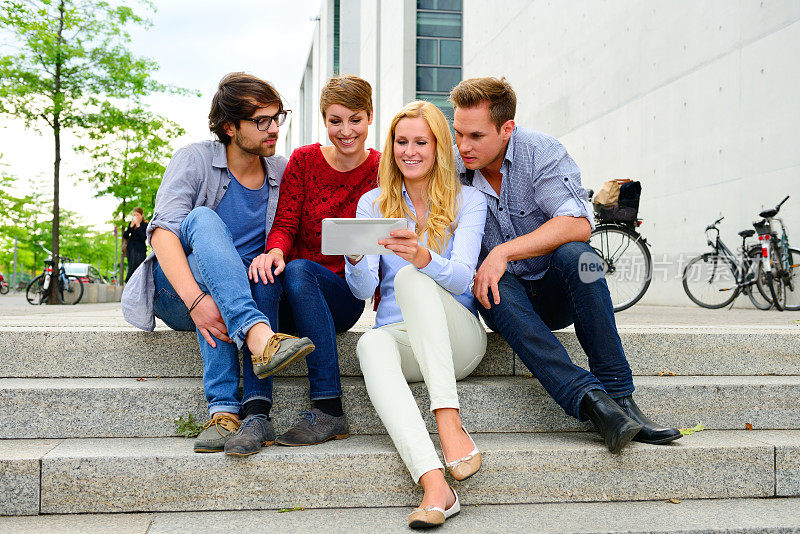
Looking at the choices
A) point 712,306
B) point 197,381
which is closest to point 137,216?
point 712,306

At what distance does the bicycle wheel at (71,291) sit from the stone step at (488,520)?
44.0ft

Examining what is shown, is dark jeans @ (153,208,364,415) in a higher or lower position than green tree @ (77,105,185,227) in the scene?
lower

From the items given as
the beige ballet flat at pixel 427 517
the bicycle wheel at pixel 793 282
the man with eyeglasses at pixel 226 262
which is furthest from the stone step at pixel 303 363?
the bicycle wheel at pixel 793 282

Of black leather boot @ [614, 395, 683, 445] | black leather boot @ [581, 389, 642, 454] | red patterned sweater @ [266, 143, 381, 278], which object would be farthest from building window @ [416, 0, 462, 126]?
black leather boot @ [581, 389, 642, 454]

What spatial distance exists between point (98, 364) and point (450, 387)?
1.62 m

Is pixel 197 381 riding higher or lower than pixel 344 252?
lower

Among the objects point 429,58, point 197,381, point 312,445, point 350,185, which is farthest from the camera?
point 429,58

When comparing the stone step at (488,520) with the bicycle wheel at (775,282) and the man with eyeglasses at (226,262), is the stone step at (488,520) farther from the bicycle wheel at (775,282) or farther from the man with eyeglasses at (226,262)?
the bicycle wheel at (775,282)

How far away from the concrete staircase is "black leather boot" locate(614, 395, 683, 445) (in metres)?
0.05

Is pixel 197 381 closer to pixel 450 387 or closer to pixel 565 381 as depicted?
pixel 450 387

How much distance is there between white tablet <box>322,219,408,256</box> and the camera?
2.25 m

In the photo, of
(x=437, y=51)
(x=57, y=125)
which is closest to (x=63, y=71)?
(x=57, y=125)

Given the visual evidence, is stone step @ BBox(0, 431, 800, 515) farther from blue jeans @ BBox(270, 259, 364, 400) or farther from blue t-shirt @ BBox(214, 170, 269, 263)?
blue t-shirt @ BBox(214, 170, 269, 263)

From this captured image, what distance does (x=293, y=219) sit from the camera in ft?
9.55
